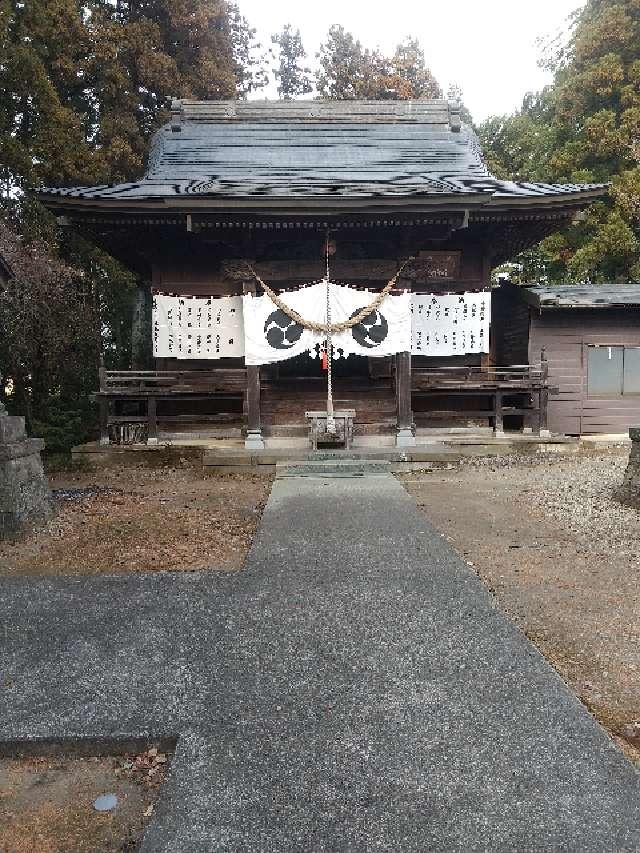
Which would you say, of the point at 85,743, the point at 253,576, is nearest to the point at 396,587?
the point at 253,576

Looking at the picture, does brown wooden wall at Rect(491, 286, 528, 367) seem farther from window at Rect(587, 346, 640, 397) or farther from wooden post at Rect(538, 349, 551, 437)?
wooden post at Rect(538, 349, 551, 437)

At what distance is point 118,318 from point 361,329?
857cm

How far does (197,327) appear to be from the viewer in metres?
9.85

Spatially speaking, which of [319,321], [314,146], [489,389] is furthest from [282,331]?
[314,146]

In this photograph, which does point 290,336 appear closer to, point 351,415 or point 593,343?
point 351,415

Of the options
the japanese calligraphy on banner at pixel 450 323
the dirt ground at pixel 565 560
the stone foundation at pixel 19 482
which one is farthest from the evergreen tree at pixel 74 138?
the dirt ground at pixel 565 560

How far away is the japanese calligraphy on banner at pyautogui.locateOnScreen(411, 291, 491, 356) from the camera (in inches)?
Answer: 400

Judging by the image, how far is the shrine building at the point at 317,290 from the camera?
8742 mm

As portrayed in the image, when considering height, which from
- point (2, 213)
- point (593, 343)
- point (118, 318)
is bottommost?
Answer: point (593, 343)

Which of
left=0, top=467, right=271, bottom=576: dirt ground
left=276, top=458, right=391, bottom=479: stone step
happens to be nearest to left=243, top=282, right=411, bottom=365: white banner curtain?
left=276, top=458, right=391, bottom=479: stone step

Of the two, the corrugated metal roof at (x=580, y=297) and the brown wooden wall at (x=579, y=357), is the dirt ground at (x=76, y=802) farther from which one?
the brown wooden wall at (x=579, y=357)

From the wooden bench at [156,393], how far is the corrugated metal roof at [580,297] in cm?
606

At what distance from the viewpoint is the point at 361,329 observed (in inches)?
379

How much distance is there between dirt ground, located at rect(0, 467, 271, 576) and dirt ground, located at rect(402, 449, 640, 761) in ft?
6.49
